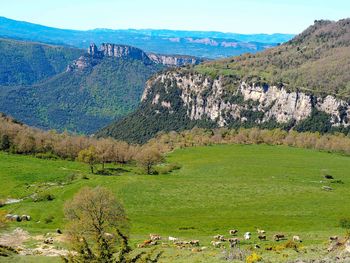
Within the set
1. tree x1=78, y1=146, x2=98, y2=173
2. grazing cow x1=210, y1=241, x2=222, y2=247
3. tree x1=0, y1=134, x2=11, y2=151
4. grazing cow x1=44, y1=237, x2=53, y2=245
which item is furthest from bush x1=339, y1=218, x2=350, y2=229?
tree x1=0, y1=134, x2=11, y2=151

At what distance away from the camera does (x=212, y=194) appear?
109000 millimetres

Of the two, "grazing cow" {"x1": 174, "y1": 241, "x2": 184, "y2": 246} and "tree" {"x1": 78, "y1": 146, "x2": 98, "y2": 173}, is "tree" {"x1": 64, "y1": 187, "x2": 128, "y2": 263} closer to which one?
"grazing cow" {"x1": 174, "y1": 241, "x2": 184, "y2": 246}

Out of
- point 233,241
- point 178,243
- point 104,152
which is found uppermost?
point 233,241

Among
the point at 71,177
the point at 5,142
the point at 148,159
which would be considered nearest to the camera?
the point at 71,177

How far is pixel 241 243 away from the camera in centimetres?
6825

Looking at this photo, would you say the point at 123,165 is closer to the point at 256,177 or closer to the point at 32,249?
the point at 256,177

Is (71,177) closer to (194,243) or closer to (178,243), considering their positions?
(178,243)

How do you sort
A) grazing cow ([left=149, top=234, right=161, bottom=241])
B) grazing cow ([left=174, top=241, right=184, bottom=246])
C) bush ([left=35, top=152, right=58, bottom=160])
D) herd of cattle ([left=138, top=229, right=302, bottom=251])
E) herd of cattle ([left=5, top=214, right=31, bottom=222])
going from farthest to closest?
bush ([left=35, top=152, right=58, bottom=160]), herd of cattle ([left=5, top=214, right=31, bottom=222]), grazing cow ([left=149, top=234, right=161, bottom=241]), grazing cow ([left=174, top=241, right=184, bottom=246]), herd of cattle ([left=138, top=229, right=302, bottom=251])

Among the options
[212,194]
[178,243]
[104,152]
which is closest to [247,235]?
[178,243]

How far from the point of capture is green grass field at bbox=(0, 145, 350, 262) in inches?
3280

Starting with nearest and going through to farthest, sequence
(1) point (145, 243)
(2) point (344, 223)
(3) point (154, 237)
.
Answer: (1) point (145, 243) → (3) point (154, 237) → (2) point (344, 223)

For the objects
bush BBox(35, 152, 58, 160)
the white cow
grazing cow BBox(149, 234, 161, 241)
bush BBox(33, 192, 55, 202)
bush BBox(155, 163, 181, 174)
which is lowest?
bush BBox(35, 152, 58, 160)

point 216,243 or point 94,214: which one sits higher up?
point 94,214

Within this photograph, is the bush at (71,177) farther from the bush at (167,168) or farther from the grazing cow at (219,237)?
the grazing cow at (219,237)
